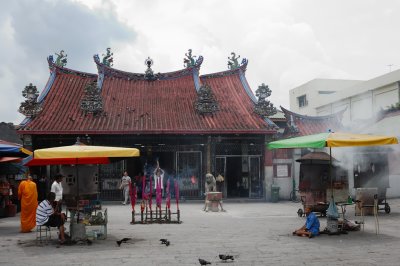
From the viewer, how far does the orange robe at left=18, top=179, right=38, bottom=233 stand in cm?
1141

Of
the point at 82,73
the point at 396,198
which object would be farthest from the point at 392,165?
the point at 82,73

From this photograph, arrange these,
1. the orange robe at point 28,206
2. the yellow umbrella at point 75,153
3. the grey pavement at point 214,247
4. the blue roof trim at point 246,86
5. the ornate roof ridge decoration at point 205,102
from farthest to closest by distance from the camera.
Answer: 1. the blue roof trim at point 246,86
2. the ornate roof ridge decoration at point 205,102
3. the orange robe at point 28,206
4. the yellow umbrella at point 75,153
5. the grey pavement at point 214,247

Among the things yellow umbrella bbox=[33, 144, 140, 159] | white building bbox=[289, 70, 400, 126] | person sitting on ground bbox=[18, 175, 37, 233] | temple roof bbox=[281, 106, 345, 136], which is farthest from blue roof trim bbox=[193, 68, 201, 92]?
yellow umbrella bbox=[33, 144, 140, 159]

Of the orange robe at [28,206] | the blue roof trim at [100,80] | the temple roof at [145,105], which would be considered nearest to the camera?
the orange robe at [28,206]

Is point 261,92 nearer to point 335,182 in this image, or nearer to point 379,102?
point 335,182

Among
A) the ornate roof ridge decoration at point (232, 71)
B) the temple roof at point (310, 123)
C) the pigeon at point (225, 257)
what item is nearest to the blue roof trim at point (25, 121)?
the ornate roof ridge decoration at point (232, 71)

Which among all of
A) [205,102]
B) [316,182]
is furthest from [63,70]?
[316,182]

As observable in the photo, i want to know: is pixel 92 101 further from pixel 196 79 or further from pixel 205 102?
pixel 196 79

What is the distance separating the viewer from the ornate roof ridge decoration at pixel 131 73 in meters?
24.3

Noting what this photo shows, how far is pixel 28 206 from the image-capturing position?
1167 centimetres

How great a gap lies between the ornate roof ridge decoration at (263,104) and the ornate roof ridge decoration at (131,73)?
4.53 meters

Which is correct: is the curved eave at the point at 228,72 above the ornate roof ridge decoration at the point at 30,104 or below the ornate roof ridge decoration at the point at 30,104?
above

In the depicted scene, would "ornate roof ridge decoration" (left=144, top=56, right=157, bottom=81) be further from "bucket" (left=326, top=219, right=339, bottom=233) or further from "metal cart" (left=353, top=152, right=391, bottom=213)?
"bucket" (left=326, top=219, right=339, bottom=233)

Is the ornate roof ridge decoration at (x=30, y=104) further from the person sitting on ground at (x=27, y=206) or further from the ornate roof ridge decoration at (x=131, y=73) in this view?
the person sitting on ground at (x=27, y=206)
